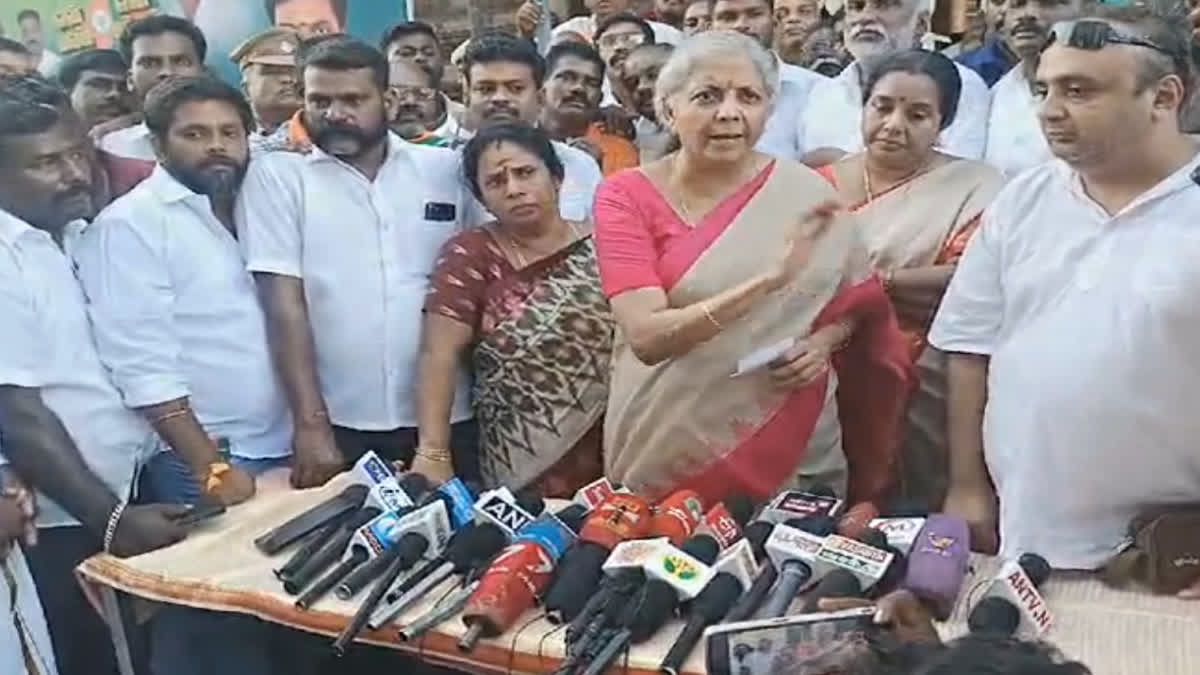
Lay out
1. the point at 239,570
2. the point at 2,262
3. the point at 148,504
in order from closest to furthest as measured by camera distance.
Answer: the point at 239,570, the point at 2,262, the point at 148,504

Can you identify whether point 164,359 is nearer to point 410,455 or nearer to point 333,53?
point 410,455

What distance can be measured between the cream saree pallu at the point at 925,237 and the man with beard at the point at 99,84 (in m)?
2.52

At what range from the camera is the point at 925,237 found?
306 centimetres

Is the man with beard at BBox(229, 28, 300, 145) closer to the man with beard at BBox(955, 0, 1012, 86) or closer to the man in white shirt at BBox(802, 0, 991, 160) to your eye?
the man in white shirt at BBox(802, 0, 991, 160)

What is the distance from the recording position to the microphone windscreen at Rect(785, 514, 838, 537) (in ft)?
7.84

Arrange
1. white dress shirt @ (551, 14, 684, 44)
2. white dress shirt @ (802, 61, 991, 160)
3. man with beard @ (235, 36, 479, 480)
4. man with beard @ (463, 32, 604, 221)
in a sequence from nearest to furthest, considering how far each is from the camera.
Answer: man with beard @ (235, 36, 479, 480), white dress shirt @ (802, 61, 991, 160), man with beard @ (463, 32, 604, 221), white dress shirt @ (551, 14, 684, 44)

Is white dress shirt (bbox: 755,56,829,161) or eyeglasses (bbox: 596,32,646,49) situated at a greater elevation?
eyeglasses (bbox: 596,32,646,49)

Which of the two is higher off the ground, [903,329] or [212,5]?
[212,5]

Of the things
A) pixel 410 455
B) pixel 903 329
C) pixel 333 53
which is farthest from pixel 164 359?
pixel 903 329

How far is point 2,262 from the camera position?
8.83ft

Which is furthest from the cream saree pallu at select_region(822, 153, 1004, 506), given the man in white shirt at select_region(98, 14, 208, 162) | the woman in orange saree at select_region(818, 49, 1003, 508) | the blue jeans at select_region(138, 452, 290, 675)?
the man in white shirt at select_region(98, 14, 208, 162)

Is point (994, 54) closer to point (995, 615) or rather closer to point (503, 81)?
point (503, 81)

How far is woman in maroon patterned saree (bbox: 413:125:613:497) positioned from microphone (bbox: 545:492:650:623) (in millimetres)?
412

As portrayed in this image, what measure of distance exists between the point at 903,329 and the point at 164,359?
1546 millimetres
